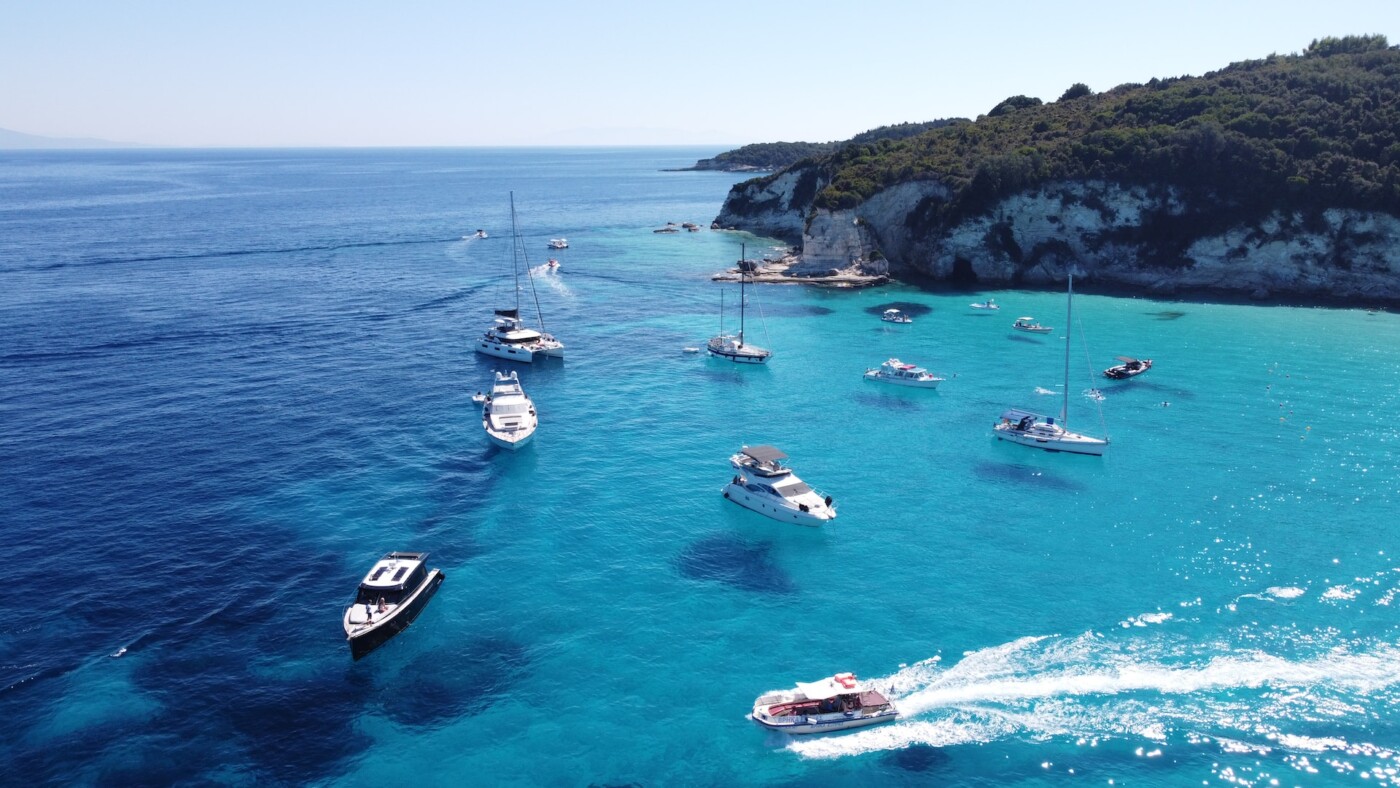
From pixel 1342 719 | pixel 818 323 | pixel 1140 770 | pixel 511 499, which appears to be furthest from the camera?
pixel 818 323

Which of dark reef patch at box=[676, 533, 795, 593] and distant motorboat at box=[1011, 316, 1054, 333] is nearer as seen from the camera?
dark reef patch at box=[676, 533, 795, 593]

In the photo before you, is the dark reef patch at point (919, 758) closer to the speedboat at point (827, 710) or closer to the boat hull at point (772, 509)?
the speedboat at point (827, 710)

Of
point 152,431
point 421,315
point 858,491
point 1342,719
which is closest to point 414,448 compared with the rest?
point 152,431

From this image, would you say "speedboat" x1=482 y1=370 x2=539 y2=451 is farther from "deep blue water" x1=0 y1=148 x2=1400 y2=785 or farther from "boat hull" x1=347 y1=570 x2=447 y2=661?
"boat hull" x1=347 y1=570 x2=447 y2=661

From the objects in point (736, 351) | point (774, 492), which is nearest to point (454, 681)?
point (774, 492)

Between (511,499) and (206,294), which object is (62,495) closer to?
(511,499)

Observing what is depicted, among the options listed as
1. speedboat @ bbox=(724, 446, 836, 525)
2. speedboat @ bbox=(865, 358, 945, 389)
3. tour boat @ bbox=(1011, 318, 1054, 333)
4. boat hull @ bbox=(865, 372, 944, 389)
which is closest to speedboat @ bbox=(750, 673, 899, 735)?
speedboat @ bbox=(724, 446, 836, 525)

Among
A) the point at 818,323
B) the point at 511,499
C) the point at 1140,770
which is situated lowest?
the point at 1140,770
